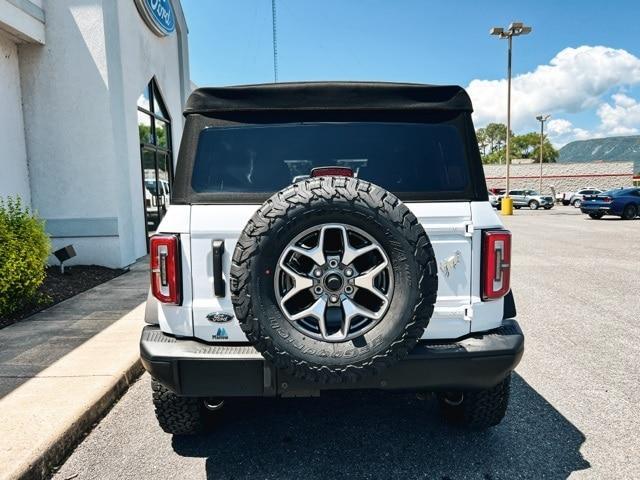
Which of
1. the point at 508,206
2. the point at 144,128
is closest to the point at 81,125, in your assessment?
the point at 144,128

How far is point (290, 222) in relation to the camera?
2.02 m

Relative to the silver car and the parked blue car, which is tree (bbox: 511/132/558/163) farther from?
the parked blue car

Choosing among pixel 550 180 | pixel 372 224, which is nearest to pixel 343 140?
pixel 372 224

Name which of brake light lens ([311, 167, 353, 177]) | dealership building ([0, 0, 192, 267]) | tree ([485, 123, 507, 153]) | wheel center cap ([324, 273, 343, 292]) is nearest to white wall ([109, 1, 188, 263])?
dealership building ([0, 0, 192, 267])

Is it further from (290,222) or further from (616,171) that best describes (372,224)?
(616,171)

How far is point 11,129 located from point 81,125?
1.04 meters

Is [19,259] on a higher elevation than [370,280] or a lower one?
lower

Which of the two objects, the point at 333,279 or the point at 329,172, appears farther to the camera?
the point at 329,172

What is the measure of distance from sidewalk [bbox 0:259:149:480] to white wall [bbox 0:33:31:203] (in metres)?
3.00

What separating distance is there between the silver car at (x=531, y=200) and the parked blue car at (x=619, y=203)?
11372 millimetres

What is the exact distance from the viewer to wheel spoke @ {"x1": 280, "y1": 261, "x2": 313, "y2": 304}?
208cm

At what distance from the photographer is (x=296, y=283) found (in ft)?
6.88

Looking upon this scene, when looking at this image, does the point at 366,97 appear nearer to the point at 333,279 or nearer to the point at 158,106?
the point at 333,279

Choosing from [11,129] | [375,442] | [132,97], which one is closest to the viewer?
[375,442]
